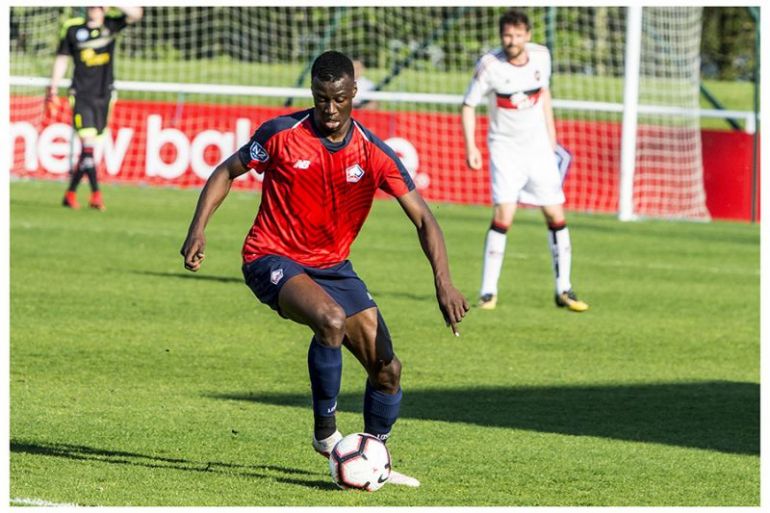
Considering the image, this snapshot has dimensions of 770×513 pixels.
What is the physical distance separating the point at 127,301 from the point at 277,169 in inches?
235

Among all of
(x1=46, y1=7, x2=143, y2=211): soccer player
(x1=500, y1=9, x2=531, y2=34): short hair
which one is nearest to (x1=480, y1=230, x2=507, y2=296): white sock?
(x1=500, y1=9, x2=531, y2=34): short hair

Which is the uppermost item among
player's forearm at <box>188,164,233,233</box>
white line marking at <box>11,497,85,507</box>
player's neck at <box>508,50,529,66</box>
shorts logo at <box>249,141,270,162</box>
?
player's neck at <box>508,50,529,66</box>

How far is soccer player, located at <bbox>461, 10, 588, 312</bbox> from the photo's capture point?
1319cm

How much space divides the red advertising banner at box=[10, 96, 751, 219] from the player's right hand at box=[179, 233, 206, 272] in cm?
1634

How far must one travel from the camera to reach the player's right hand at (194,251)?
6.72 metres

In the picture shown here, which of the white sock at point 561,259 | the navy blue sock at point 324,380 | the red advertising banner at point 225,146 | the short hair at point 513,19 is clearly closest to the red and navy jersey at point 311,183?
the navy blue sock at point 324,380

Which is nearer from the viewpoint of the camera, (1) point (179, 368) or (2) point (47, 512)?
(2) point (47, 512)

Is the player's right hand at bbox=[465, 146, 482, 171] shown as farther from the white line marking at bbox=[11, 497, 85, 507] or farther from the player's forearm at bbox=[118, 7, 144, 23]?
the player's forearm at bbox=[118, 7, 144, 23]

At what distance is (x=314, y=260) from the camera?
23.2 feet

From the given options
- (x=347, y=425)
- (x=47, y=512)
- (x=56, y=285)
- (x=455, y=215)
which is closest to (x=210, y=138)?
(x=455, y=215)

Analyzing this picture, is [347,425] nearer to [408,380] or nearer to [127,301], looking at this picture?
[408,380]

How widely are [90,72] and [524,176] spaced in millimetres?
8267

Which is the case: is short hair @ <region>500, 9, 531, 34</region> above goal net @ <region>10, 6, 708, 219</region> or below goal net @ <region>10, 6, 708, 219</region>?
above

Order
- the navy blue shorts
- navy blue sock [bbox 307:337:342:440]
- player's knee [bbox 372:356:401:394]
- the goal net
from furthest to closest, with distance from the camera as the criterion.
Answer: the goal net
player's knee [bbox 372:356:401:394]
the navy blue shorts
navy blue sock [bbox 307:337:342:440]
